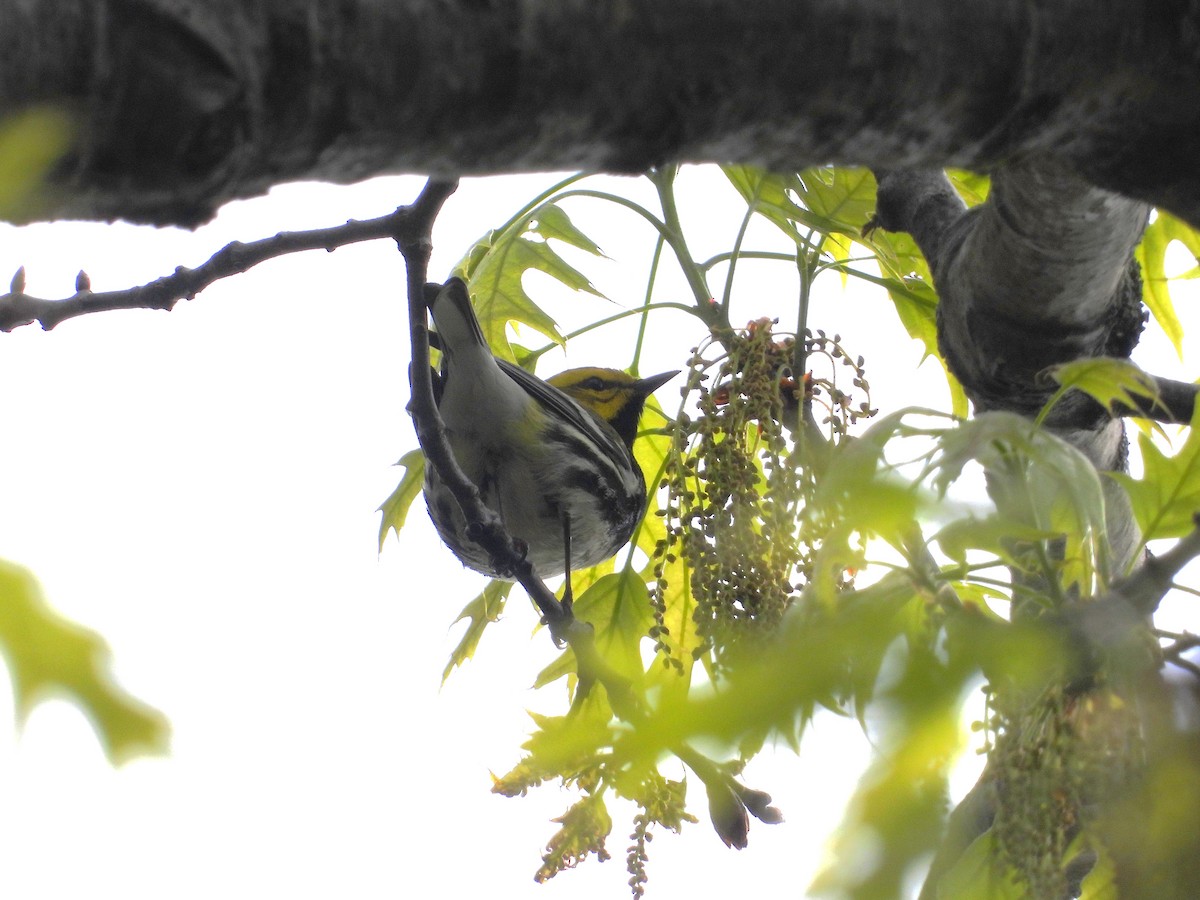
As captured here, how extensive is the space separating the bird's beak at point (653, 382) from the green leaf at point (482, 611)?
104cm

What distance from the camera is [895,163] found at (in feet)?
2.54

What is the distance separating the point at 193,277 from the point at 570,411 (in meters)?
1.35

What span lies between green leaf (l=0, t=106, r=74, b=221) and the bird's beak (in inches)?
110

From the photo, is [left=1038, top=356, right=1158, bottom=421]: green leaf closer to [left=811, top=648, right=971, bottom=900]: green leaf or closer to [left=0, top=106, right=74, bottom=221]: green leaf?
[left=811, top=648, right=971, bottom=900]: green leaf

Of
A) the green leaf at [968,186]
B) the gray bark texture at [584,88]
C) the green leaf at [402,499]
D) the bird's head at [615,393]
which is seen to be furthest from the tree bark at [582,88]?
the bird's head at [615,393]

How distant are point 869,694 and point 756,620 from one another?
0.93m

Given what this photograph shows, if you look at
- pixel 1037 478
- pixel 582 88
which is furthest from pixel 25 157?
pixel 1037 478

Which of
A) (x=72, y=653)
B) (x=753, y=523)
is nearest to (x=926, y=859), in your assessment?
(x=72, y=653)

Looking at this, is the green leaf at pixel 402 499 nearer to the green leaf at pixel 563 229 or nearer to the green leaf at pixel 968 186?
the green leaf at pixel 563 229

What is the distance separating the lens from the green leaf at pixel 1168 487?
1.08 metres

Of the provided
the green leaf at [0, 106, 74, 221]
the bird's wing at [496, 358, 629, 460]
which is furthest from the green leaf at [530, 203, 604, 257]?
the green leaf at [0, 106, 74, 221]

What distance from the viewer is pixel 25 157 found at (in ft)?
1.32

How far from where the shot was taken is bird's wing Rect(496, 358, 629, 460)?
2.56 metres

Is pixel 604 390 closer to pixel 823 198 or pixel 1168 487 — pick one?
pixel 823 198
